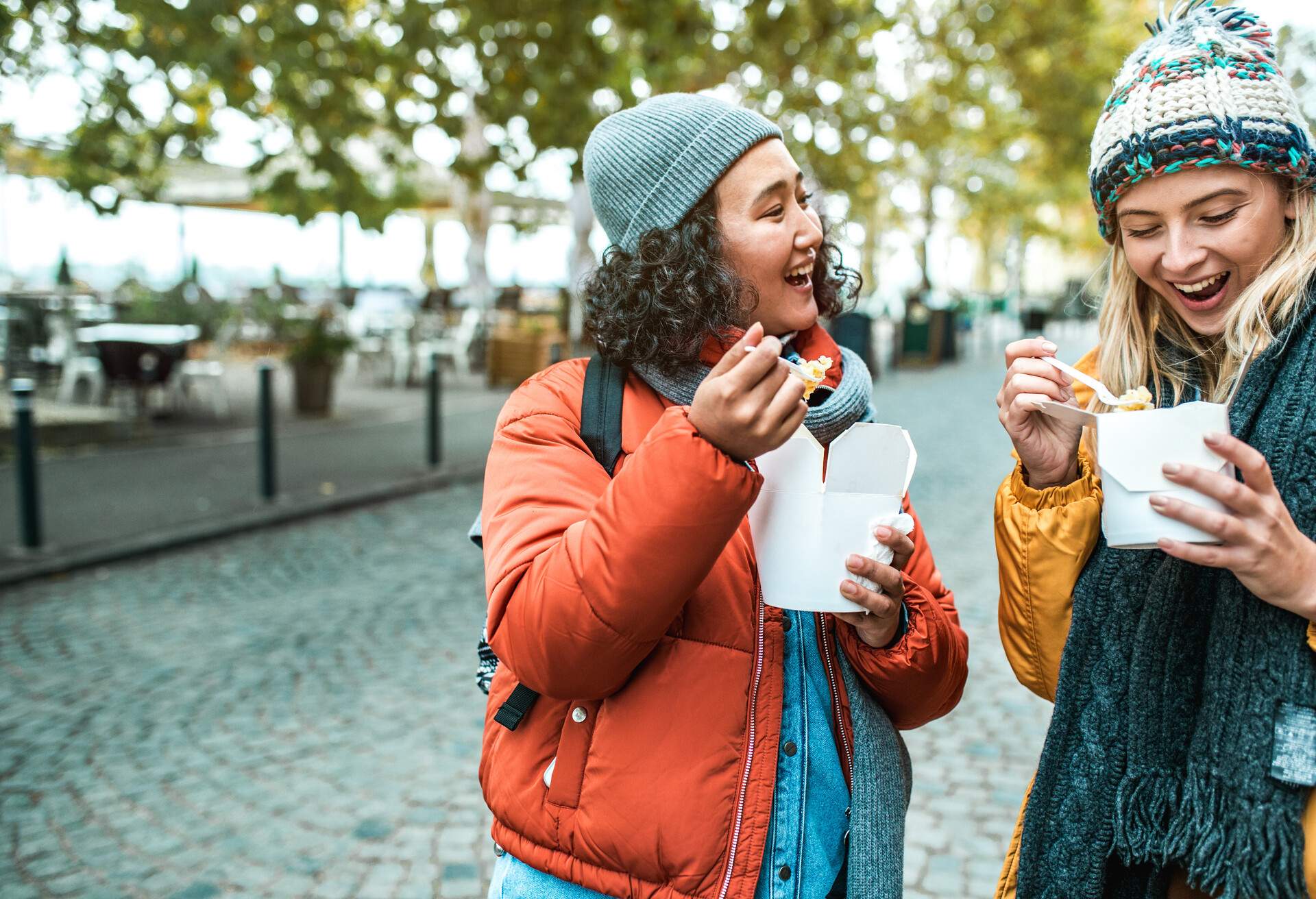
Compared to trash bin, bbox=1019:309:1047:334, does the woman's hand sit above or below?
below

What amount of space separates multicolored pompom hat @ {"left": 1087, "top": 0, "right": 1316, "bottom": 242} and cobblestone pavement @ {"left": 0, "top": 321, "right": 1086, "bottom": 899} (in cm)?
246

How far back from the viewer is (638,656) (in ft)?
4.40

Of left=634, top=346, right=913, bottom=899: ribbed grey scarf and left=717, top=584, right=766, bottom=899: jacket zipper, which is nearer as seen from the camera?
left=717, top=584, right=766, bottom=899: jacket zipper

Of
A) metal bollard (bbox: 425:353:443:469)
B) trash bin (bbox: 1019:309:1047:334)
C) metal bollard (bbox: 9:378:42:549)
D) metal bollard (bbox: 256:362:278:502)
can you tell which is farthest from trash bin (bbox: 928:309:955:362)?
metal bollard (bbox: 9:378:42:549)

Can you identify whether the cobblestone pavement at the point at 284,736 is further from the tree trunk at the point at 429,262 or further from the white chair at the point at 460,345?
the tree trunk at the point at 429,262

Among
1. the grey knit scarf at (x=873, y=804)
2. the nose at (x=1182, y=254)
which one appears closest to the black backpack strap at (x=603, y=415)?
the grey knit scarf at (x=873, y=804)

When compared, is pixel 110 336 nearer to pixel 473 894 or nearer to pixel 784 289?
pixel 473 894

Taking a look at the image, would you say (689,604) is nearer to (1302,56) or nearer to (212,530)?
(1302,56)

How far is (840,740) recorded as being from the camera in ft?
5.05

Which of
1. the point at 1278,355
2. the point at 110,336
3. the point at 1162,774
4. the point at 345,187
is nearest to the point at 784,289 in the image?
the point at 1278,355

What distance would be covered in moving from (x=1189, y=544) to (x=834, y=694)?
54 centimetres

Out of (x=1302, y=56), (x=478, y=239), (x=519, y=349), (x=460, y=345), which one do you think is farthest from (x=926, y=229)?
(x=1302, y=56)

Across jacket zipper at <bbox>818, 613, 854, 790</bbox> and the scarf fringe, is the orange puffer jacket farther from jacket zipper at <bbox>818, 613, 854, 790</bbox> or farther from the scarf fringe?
the scarf fringe

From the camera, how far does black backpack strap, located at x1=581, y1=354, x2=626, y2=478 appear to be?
5.05 ft
